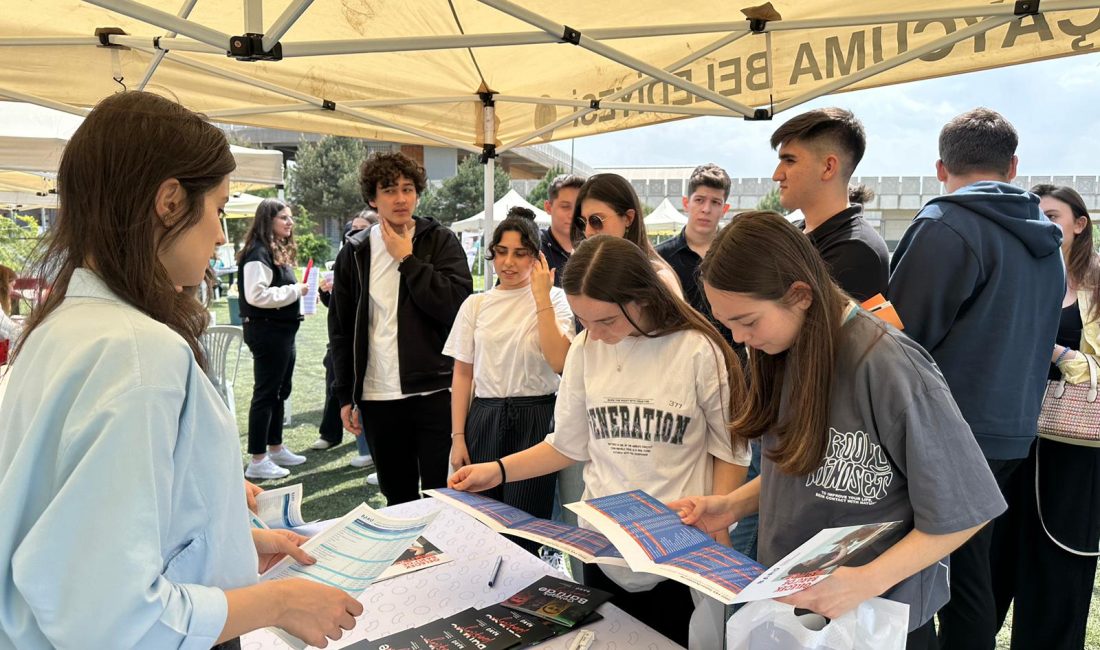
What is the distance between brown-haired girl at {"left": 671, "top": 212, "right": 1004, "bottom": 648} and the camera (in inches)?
43.9

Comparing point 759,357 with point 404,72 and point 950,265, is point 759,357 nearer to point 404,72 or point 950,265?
point 950,265

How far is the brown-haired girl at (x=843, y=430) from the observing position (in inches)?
43.9

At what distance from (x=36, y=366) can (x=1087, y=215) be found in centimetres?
334

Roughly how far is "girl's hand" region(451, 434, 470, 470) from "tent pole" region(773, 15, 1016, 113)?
188 centimetres

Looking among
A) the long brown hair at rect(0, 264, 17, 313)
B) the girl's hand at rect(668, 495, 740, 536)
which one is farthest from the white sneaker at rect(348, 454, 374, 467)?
the girl's hand at rect(668, 495, 740, 536)

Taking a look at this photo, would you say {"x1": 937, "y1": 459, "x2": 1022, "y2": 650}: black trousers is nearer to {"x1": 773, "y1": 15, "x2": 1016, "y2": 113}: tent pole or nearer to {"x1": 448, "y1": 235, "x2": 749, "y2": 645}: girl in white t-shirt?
{"x1": 448, "y1": 235, "x2": 749, "y2": 645}: girl in white t-shirt

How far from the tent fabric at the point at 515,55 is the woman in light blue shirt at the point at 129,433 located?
1199mm

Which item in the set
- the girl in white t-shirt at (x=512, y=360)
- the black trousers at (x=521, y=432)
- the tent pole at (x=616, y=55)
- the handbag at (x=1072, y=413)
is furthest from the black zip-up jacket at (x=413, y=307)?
the handbag at (x=1072, y=413)

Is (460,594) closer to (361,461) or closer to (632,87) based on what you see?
(632,87)

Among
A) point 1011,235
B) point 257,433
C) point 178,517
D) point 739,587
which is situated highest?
point 1011,235

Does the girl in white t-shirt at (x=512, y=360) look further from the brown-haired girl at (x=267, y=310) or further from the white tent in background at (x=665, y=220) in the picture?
the white tent in background at (x=665, y=220)

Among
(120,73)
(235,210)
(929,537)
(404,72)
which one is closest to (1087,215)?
(929,537)

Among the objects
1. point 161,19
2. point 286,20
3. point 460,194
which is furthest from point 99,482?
point 460,194

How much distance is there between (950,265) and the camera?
1947mm
